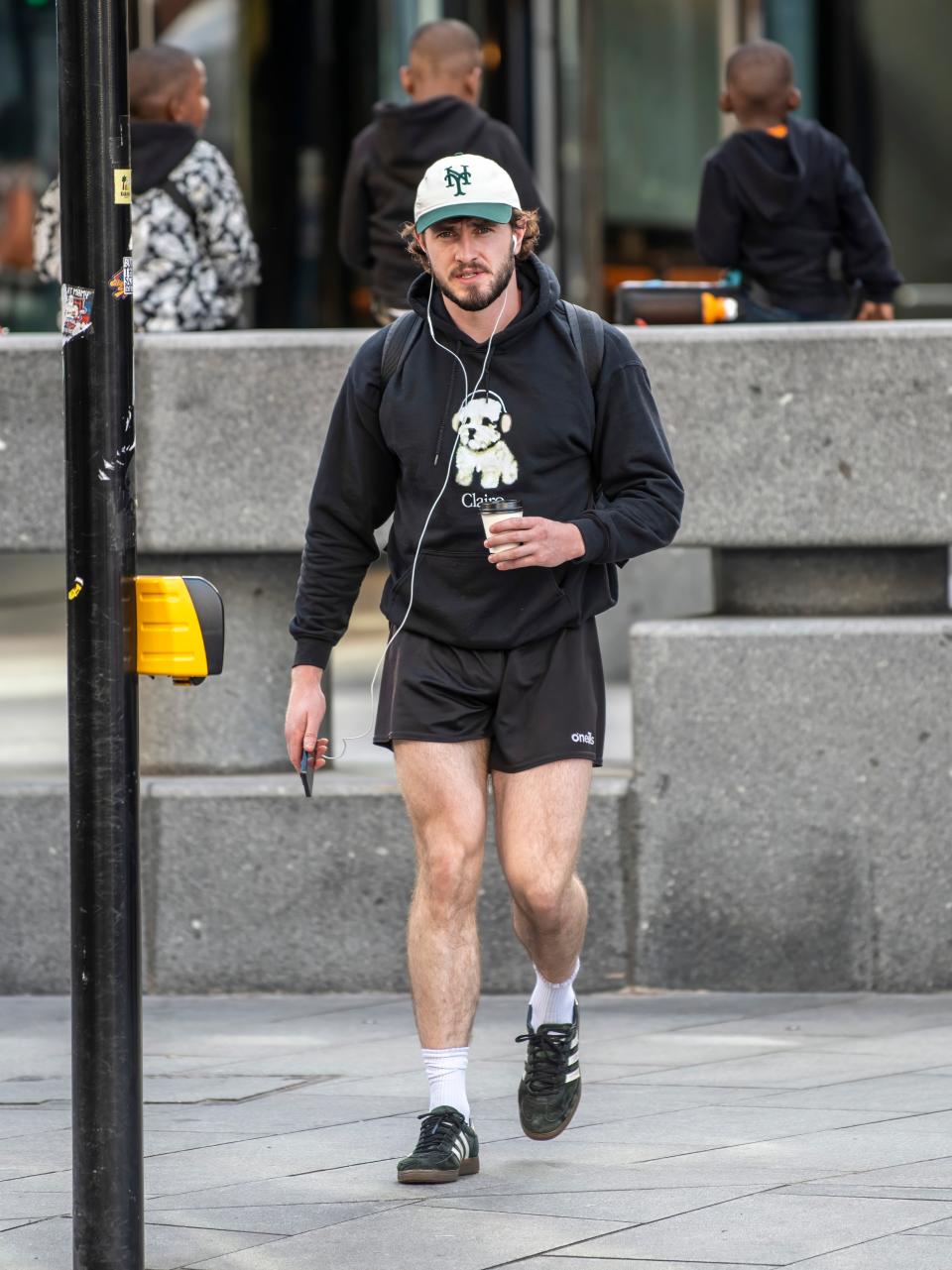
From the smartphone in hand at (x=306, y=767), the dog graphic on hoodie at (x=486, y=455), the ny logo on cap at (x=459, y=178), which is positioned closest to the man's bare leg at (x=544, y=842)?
the smartphone in hand at (x=306, y=767)

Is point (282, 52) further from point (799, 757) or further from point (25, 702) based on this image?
point (799, 757)

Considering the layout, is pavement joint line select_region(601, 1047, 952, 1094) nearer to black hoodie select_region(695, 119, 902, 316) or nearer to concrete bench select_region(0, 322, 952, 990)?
concrete bench select_region(0, 322, 952, 990)

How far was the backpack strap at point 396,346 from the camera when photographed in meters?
4.98

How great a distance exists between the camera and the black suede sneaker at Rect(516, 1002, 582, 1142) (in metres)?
4.96

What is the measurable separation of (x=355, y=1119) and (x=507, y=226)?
6.65 feet

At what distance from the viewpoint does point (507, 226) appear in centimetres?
488

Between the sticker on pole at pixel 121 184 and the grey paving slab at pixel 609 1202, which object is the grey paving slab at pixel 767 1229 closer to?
the grey paving slab at pixel 609 1202

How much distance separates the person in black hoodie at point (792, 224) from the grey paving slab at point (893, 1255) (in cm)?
412

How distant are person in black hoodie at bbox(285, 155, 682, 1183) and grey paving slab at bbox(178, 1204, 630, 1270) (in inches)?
15.4

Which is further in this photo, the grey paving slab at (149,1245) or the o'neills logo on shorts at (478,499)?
the o'neills logo on shorts at (478,499)

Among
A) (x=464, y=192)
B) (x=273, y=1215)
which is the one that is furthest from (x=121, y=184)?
(x=273, y=1215)

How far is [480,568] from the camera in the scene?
4906mm

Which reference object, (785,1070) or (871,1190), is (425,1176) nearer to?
(871,1190)

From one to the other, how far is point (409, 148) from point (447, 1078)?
391 cm
